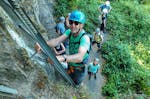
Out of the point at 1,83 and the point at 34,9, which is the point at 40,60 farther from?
the point at 34,9

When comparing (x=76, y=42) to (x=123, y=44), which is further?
(x=123, y=44)

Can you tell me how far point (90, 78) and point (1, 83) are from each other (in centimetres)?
716

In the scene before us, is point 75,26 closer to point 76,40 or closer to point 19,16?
point 76,40

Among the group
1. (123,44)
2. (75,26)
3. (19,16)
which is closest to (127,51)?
(123,44)

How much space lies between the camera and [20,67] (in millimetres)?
5059

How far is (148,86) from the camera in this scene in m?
13.2

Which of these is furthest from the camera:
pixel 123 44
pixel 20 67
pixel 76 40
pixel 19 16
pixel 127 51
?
A: pixel 123 44

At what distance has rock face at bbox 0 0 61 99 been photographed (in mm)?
4617

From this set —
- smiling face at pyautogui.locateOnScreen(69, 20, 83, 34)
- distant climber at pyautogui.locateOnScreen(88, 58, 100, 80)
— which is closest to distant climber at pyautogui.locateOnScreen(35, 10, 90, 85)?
smiling face at pyautogui.locateOnScreen(69, 20, 83, 34)

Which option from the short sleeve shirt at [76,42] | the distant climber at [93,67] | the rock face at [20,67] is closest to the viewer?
the rock face at [20,67]

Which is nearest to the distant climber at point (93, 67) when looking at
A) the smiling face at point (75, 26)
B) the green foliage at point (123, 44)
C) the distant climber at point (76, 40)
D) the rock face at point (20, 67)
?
the green foliage at point (123, 44)

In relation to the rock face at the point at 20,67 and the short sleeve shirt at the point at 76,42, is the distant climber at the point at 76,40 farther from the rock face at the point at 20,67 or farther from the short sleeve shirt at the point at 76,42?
the rock face at the point at 20,67

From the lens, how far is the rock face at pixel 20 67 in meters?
4.62

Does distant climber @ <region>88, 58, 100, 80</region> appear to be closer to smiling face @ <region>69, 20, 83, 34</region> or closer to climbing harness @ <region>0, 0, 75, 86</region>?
smiling face @ <region>69, 20, 83, 34</region>
